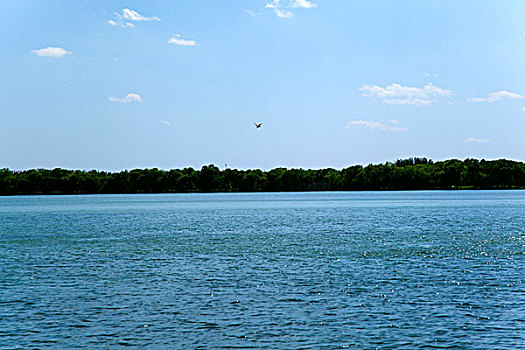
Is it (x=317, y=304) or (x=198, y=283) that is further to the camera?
(x=198, y=283)

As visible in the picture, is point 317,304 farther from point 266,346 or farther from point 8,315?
point 8,315

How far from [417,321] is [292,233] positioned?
4453 cm

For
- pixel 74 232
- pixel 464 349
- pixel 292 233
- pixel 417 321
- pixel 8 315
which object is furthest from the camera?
pixel 74 232

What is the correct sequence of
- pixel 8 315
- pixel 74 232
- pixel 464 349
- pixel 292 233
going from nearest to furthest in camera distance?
pixel 464 349 < pixel 8 315 < pixel 292 233 < pixel 74 232

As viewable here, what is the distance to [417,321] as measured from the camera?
24.3 meters

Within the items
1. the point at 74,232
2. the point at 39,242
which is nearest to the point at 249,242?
the point at 39,242

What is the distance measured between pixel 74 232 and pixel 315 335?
2323 inches

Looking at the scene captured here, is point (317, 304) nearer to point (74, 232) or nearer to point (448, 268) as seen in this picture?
point (448, 268)

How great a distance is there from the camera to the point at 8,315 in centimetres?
2638

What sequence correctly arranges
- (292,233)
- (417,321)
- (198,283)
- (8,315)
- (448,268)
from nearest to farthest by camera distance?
(417,321) → (8,315) → (198,283) → (448,268) → (292,233)

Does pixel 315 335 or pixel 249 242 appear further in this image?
pixel 249 242

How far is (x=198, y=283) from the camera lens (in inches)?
1323

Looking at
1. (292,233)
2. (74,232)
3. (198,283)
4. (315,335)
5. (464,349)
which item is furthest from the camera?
(74,232)

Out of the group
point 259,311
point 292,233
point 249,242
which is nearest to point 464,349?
point 259,311
